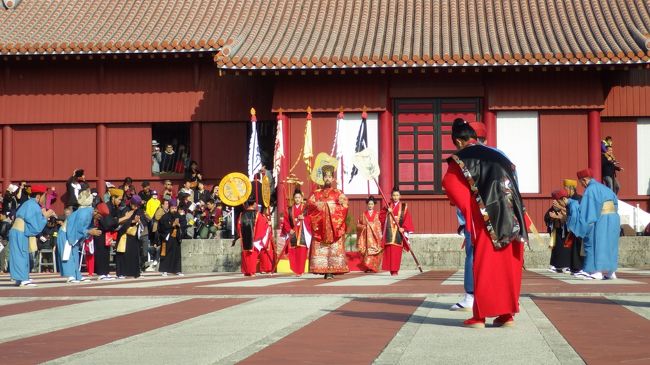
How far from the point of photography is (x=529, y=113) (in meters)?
27.4

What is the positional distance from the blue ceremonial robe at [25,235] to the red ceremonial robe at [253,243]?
4.47m

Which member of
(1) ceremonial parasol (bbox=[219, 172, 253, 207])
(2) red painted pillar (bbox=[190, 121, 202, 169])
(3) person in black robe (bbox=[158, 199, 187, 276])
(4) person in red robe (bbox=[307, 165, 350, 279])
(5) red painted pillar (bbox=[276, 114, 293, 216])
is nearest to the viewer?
(4) person in red robe (bbox=[307, 165, 350, 279])

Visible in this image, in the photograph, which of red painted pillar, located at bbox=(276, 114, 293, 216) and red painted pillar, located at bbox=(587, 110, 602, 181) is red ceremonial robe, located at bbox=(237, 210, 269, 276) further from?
red painted pillar, located at bbox=(587, 110, 602, 181)

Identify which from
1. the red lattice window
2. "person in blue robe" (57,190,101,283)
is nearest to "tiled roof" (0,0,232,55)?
the red lattice window

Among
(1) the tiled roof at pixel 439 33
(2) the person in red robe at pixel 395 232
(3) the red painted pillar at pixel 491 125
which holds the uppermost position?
(1) the tiled roof at pixel 439 33

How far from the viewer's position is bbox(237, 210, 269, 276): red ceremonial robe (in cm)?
2227

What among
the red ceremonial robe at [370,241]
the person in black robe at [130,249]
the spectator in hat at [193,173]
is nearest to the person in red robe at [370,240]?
the red ceremonial robe at [370,241]

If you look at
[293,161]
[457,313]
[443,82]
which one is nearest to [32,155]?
[293,161]

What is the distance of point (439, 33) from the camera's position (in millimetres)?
27562

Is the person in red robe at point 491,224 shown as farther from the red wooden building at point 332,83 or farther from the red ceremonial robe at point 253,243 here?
the red wooden building at point 332,83

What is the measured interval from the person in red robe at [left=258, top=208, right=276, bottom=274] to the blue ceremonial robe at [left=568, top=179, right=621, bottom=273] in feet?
20.7

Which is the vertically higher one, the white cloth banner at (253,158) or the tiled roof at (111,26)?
the tiled roof at (111,26)

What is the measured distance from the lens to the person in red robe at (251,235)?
73.2 ft

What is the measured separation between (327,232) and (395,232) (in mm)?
4159
